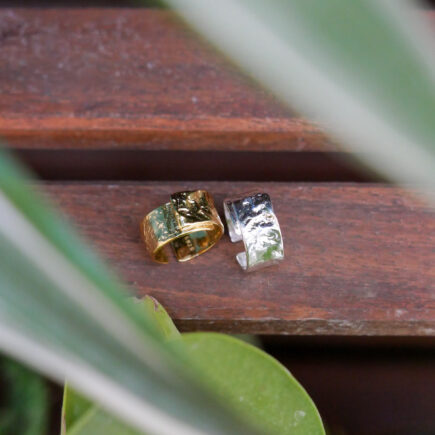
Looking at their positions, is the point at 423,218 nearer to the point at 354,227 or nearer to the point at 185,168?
the point at 354,227

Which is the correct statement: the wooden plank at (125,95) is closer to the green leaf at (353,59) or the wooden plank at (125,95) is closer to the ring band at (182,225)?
the ring band at (182,225)

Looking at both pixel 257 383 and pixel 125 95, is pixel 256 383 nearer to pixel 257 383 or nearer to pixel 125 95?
pixel 257 383

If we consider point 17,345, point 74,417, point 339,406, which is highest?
point 17,345

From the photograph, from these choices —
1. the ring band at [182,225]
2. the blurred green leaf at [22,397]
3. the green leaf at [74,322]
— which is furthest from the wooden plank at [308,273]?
the green leaf at [74,322]

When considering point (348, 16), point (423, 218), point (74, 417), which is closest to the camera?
point (348, 16)

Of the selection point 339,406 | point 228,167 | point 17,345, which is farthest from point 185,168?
point 17,345

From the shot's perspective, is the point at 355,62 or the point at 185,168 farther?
the point at 185,168
